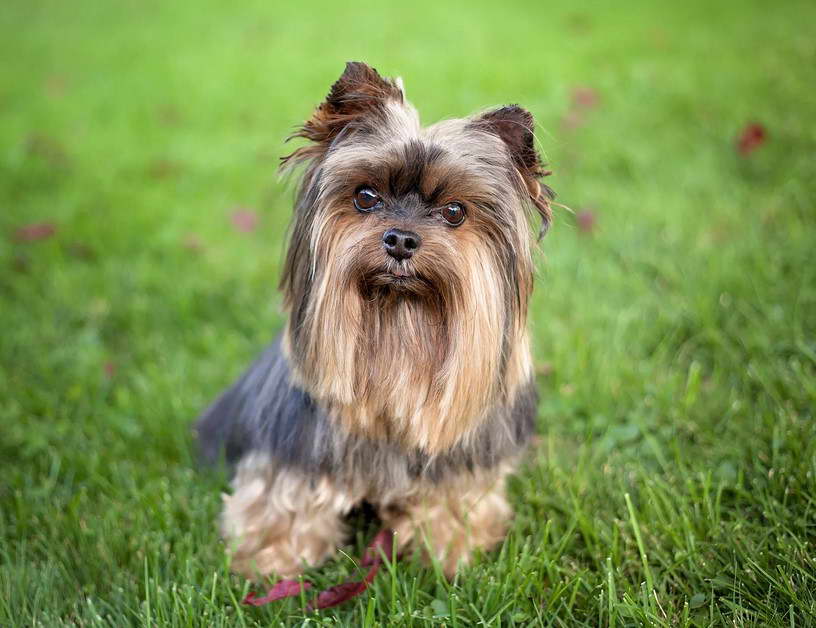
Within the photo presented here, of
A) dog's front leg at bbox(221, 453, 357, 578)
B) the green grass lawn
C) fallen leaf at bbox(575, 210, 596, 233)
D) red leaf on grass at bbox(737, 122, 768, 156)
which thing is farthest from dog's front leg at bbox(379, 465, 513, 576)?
red leaf on grass at bbox(737, 122, 768, 156)

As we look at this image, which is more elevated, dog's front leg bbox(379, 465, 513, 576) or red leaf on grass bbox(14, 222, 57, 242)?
red leaf on grass bbox(14, 222, 57, 242)

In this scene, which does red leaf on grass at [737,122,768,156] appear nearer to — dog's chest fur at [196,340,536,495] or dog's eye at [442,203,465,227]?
dog's chest fur at [196,340,536,495]

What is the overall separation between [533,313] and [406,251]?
2.34 meters

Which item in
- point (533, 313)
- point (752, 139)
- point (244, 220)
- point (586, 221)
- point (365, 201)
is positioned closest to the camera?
point (365, 201)

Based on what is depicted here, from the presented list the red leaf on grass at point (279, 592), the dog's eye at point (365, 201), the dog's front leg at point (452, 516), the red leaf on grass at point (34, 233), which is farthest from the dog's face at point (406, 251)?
the red leaf on grass at point (34, 233)

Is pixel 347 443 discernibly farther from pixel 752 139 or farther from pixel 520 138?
pixel 752 139

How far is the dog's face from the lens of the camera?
2295 millimetres

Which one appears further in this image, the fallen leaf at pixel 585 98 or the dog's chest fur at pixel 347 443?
the fallen leaf at pixel 585 98

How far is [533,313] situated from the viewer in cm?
444

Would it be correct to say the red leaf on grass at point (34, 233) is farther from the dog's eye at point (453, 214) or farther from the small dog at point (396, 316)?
the dog's eye at point (453, 214)

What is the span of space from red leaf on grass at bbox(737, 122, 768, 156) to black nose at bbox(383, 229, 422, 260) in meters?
4.19

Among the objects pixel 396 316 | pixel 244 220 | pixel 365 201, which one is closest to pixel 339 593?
pixel 396 316

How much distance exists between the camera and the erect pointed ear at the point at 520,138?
242 cm

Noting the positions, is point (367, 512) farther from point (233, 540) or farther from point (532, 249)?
point (532, 249)
